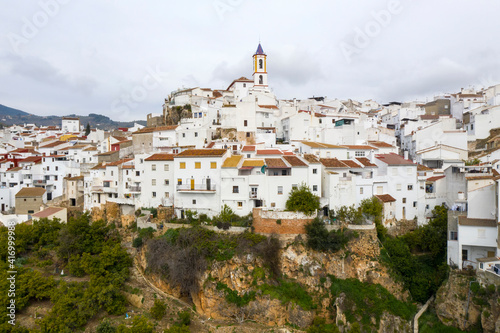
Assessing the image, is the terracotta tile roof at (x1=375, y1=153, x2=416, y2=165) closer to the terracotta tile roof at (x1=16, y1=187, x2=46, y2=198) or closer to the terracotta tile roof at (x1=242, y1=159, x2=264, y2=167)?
the terracotta tile roof at (x1=242, y1=159, x2=264, y2=167)

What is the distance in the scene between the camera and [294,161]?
30.0 metres

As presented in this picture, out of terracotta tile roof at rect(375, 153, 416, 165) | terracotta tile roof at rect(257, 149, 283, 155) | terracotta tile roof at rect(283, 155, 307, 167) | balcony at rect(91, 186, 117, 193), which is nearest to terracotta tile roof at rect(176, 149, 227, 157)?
terracotta tile roof at rect(257, 149, 283, 155)

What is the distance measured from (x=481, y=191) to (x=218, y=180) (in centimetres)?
2157

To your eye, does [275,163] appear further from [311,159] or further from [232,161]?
[232,161]

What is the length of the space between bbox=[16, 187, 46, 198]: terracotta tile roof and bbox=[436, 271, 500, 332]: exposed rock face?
146ft

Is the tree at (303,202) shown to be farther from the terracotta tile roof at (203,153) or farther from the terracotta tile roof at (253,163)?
the terracotta tile roof at (203,153)

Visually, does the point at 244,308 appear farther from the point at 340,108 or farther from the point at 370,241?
the point at 340,108

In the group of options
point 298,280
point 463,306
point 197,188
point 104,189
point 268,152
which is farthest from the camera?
point 104,189

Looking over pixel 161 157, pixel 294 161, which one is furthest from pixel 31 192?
pixel 294 161

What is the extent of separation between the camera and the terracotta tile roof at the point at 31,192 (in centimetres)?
4072

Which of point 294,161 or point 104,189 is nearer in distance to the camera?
point 294,161

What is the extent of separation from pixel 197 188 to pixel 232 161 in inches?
165

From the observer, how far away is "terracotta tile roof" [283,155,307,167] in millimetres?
29391

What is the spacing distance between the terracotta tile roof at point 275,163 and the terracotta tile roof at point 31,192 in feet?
98.9
